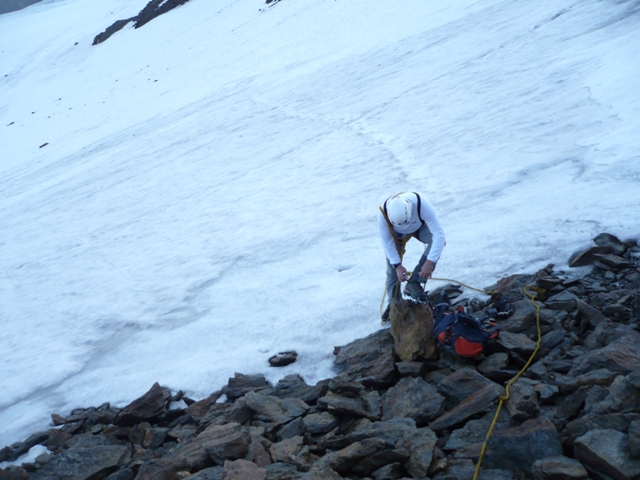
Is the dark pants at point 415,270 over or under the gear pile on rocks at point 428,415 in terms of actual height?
over

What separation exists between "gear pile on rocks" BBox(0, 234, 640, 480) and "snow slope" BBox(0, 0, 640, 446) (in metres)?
0.59

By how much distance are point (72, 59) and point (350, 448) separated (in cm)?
3837

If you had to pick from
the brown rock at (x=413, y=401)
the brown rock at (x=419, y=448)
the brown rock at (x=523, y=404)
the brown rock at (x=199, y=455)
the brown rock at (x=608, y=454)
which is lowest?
the brown rock at (x=413, y=401)

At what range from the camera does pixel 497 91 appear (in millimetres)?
Answer: 12734

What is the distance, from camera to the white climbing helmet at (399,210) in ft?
16.7

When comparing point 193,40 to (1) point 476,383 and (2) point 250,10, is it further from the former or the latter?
(1) point 476,383

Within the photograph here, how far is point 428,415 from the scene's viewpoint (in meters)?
4.29

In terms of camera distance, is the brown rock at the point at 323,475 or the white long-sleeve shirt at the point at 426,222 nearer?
the brown rock at the point at 323,475

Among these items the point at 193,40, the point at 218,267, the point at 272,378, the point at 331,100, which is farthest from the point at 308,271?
the point at 193,40

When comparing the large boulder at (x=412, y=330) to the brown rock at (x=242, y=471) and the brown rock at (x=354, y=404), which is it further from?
the brown rock at (x=242, y=471)

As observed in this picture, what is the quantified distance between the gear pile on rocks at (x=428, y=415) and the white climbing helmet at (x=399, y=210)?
1.26 meters

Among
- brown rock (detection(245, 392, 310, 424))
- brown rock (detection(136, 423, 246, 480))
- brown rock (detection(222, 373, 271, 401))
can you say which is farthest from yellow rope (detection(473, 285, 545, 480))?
brown rock (detection(222, 373, 271, 401))

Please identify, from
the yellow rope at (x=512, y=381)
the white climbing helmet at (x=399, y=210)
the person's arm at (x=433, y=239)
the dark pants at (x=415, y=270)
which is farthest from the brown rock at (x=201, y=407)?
the yellow rope at (x=512, y=381)

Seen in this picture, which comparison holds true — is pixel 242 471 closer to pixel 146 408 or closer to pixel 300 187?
pixel 146 408
